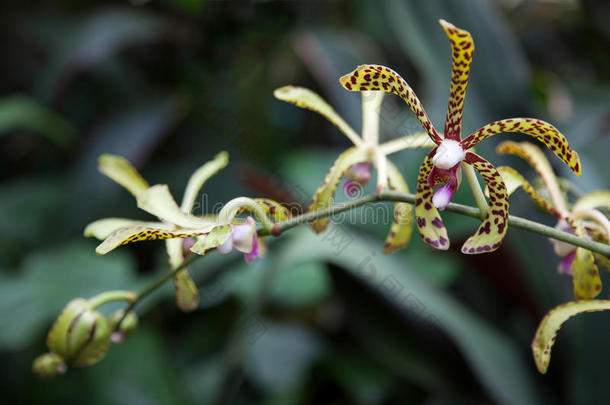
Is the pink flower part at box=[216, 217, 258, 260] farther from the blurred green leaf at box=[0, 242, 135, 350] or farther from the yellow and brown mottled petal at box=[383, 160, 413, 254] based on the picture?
the blurred green leaf at box=[0, 242, 135, 350]

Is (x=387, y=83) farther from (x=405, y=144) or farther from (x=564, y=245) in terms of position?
(x=564, y=245)

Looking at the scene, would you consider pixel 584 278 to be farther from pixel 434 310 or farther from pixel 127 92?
pixel 127 92

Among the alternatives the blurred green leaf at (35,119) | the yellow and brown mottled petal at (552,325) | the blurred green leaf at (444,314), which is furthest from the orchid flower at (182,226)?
the blurred green leaf at (35,119)

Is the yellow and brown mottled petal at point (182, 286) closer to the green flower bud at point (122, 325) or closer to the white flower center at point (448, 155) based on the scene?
the green flower bud at point (122, 325)

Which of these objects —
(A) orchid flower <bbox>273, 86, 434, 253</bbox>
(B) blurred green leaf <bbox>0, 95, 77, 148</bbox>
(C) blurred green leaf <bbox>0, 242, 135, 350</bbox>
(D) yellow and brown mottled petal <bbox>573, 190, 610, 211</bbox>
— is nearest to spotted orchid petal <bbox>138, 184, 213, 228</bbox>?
(A) orchid flower <bbox>273, 86, 434, 253</bbox>

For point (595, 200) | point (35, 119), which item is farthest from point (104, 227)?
point (35, 119)
